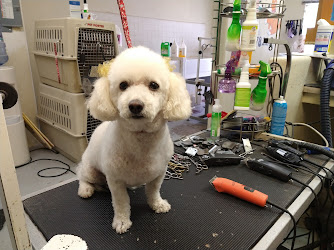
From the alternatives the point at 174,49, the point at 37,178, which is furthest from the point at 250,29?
the point at 174,49

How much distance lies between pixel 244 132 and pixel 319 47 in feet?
→ 3.00

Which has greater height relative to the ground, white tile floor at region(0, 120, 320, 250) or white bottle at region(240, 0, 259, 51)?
white bottle at region(240, 0, 259, 51)

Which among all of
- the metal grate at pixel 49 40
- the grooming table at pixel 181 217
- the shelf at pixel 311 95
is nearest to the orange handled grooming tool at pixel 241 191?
the grooming table at pixel 181 217

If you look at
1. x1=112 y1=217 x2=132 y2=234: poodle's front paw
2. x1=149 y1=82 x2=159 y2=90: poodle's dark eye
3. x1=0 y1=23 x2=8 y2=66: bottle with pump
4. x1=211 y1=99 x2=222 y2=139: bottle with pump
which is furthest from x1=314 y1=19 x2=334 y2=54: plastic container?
x1=0 y1=23 x2=8 y2=66: bottle with pump

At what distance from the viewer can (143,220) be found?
2.34ft

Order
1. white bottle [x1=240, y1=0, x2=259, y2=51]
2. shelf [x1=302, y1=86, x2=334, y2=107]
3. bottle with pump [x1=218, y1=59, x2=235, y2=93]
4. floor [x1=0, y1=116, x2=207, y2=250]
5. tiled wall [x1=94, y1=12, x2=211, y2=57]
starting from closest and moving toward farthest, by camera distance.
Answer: white bottle [x1=240, y1=0, x2=259, y2=51] < bottle with pump [x1=218, y1=59, x2=235, y2=93] < floor [x1=0, y1=116, x2=207, y2=250] < shelf [x1=302, y1=86, x2=334, y2=107] < tiled wall [x1=94, y1=12, x2=211, y2=57]

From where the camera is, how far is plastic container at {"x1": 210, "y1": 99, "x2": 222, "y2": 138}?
120 centimetres

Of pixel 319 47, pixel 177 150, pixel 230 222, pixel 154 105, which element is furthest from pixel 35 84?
pixel 319 47

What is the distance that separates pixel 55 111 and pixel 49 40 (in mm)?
532

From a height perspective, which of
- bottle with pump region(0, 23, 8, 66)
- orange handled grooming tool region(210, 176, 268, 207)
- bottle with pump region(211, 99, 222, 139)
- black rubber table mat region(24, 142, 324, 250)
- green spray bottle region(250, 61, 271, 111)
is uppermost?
bottle with pump region(0, 23, 8, 66)

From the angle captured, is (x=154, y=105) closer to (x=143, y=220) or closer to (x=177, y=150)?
(x=143, y=220)

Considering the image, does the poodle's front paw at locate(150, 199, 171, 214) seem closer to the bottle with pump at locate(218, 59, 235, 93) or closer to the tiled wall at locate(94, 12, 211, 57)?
the bottle with pump at locate(218, 59, 235, 93)

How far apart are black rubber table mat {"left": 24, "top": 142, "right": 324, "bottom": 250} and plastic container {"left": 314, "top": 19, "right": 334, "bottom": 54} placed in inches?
43.2

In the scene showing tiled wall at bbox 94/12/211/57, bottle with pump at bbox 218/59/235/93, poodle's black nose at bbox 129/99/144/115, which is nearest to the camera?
poodle's black nose at bbox 129/99/144/115
